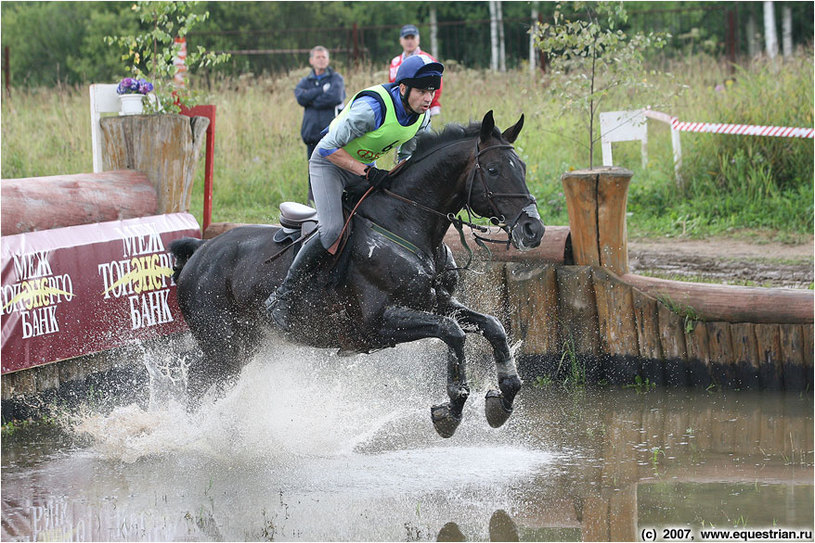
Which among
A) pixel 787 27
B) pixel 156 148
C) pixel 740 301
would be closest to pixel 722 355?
pixel 740 301

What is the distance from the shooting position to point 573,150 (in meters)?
14.0

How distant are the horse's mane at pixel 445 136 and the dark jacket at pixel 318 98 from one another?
18.5 feet

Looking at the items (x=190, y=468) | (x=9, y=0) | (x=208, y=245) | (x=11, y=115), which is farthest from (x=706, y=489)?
(x=9, y=0)

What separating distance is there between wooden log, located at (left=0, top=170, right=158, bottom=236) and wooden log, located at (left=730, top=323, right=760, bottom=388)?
16.1ft

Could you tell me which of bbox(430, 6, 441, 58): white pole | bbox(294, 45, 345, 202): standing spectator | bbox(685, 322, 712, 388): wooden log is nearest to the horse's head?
bbox(685, 322, 712, 388): wooden log

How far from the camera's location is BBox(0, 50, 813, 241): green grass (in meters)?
11.6

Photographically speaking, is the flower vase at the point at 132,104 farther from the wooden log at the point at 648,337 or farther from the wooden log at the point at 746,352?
the wooden log at the point at 746,352

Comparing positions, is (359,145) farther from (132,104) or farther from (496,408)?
(132,104)

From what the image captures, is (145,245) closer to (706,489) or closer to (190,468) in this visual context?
(190,468)

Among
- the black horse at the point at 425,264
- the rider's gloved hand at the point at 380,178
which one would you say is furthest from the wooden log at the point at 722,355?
the rider's gloved hand at the point at 380,178

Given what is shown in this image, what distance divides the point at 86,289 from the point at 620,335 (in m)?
4.12

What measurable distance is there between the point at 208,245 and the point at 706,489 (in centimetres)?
377

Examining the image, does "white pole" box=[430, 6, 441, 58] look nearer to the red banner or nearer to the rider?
the red banner

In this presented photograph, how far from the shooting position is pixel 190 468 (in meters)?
6.32
